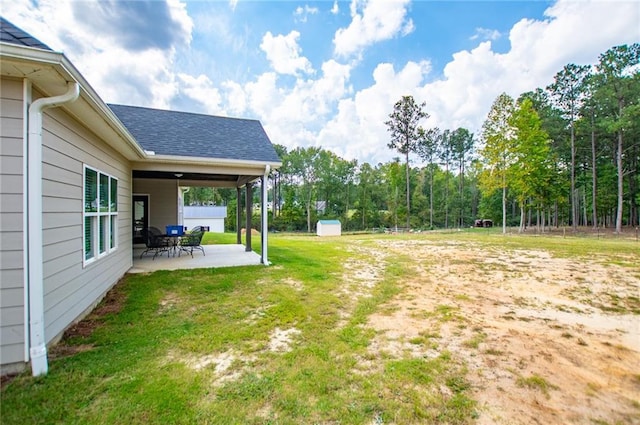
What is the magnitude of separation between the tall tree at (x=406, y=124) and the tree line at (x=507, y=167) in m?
0.09

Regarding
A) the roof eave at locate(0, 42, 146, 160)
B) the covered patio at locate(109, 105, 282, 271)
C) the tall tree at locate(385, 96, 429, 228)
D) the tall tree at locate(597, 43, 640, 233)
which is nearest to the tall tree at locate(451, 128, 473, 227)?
the tall tree at locate(385, 96, 429, 228)

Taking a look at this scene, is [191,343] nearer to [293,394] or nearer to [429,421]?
[293,394]

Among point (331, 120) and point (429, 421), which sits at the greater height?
point (331, 120)

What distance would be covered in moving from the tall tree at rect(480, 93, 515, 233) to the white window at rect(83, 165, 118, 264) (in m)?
20.9

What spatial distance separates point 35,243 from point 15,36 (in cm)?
159

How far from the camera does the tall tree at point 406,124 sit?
979 inches

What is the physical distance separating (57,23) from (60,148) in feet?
10.8

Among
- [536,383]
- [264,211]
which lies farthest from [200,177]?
[536,383]

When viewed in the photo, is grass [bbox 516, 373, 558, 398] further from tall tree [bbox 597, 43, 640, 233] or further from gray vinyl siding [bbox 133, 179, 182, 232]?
tall tree [bbox 597, 43, 640, 233]

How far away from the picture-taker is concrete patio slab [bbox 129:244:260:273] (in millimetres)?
6695

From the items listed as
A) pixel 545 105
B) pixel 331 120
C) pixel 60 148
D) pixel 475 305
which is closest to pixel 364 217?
pixel 331 120

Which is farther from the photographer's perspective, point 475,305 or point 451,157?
point 451,157

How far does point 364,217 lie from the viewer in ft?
118

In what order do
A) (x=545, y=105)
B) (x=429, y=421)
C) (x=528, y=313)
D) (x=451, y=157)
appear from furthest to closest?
Result: (x=451, y=157) → (x=545, y=105) → (x=528, y=313) → (x=429, y=421)
